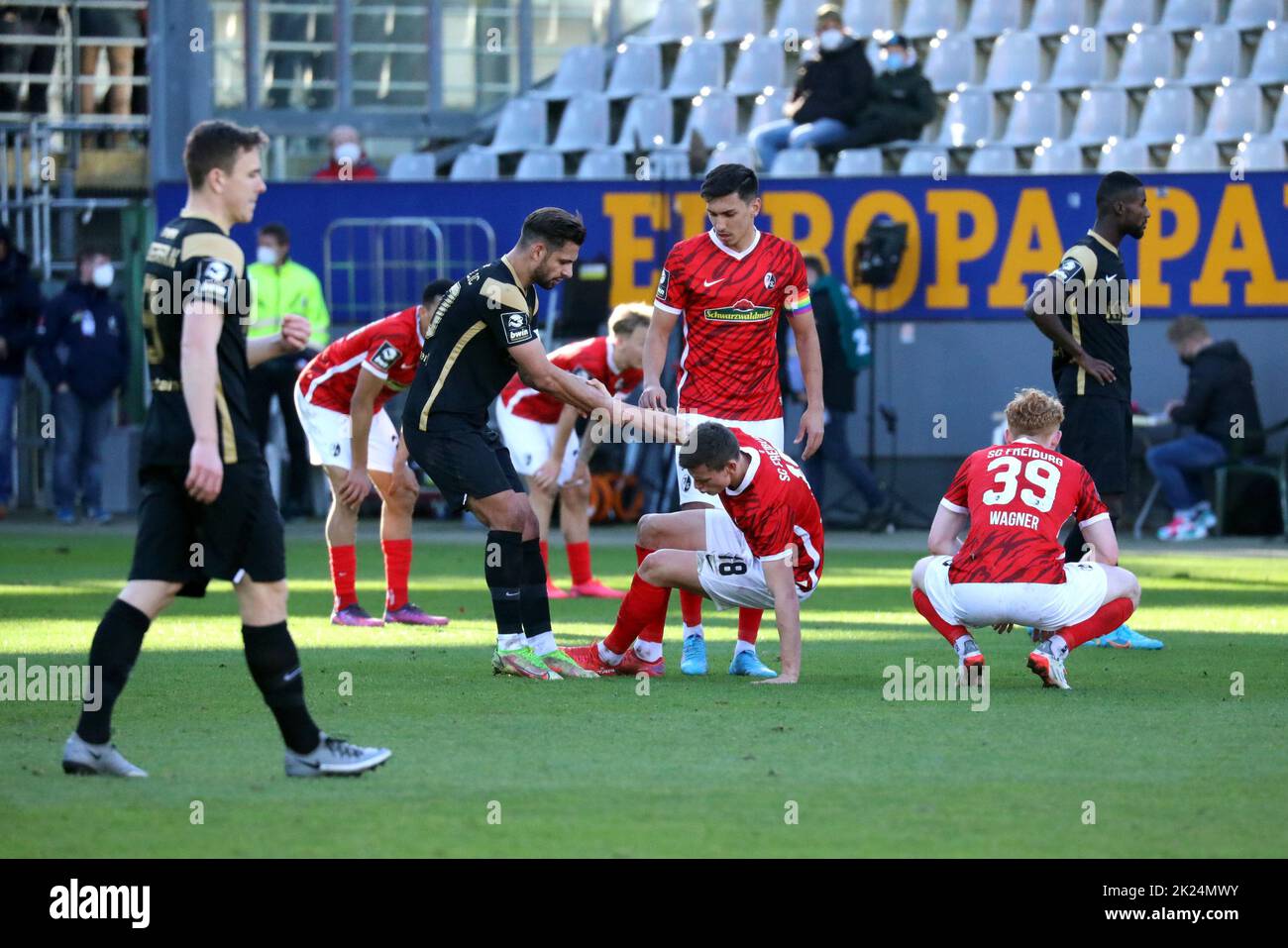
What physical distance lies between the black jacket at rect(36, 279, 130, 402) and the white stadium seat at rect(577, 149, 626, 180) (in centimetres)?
490

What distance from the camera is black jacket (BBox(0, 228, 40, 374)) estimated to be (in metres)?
18.6

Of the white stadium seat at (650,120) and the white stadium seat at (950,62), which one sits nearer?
the white stadium seat at (650,120)

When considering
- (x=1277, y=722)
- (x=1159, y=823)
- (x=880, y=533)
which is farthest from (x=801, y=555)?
(x=880, y=533)

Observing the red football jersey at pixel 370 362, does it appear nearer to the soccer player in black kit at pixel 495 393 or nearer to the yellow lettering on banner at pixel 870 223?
the soccer player in black kit at pixel 495 393

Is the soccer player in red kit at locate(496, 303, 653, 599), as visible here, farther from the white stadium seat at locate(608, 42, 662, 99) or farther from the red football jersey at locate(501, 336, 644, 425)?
the white stadium seat at locate(608, 42, 662, 99)

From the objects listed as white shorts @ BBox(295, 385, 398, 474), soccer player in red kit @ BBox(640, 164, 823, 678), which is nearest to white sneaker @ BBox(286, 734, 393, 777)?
soccer player in red kit @ BBox(640, 164, 823, 678)

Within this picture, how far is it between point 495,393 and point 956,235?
10960mm

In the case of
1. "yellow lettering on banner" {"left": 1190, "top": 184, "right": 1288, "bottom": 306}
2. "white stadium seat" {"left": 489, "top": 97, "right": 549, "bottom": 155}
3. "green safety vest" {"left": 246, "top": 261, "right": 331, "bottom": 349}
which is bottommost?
"green safety vest" {"left": 246, "top": 261, "right": 331, "bottom": 349}

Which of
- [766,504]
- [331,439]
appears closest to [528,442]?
[331,439]

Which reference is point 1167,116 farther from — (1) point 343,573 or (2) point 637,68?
(1) point 343,573

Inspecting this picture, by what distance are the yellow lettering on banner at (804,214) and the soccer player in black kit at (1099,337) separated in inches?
344

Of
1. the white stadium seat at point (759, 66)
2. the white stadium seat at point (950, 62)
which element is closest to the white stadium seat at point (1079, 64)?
the white stadium seat at point (950, 62)

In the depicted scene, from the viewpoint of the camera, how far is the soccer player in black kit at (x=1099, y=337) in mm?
9930

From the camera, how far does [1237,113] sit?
20500mm
